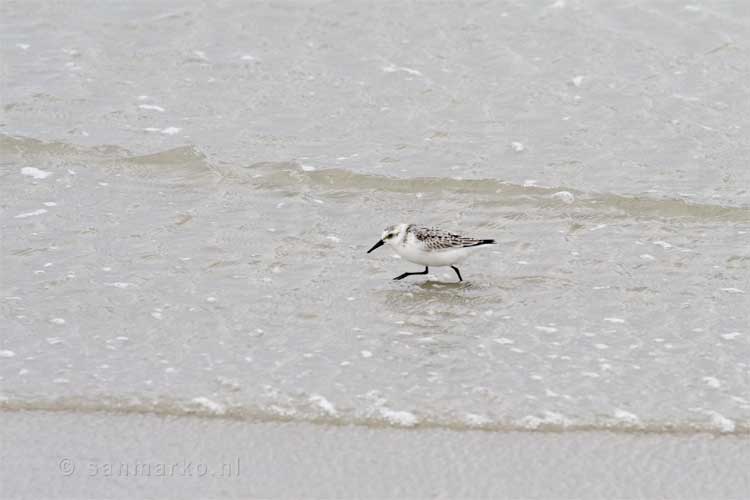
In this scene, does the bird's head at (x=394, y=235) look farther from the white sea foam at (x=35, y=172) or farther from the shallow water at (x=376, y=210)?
the white sea foam at (x=35, y=172)

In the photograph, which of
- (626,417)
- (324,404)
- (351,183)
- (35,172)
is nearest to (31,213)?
(35,172)

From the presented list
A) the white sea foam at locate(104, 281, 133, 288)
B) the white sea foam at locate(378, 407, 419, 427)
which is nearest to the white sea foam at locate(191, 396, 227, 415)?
the white sea foam at locate(378, 407, 419, 427)

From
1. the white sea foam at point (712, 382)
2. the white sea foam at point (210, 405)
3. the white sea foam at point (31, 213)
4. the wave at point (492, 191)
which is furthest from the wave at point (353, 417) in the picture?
the wave at point (492, 191)

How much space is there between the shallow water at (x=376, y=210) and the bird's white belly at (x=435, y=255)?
0.25 metres

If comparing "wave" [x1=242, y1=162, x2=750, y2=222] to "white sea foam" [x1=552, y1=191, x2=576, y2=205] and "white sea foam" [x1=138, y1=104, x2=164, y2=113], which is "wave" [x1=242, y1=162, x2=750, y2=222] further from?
"white sea foam" [x1=138, y1=104, x2=164, y2=113]

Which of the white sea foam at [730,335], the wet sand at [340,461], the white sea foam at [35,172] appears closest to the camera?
the wet sand at [340,461]

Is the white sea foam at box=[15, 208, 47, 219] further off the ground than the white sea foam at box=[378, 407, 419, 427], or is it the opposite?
the white sea foam at box=[378, 407, 419, 427]

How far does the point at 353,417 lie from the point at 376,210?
453cm

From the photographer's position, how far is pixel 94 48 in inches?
635

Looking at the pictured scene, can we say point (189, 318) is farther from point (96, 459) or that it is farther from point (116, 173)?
point (116, 173)

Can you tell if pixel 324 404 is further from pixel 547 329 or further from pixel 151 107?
pixel 151 107

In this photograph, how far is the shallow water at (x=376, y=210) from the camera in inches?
339

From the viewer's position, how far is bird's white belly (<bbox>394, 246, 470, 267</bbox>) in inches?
412

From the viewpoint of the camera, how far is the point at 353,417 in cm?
812
